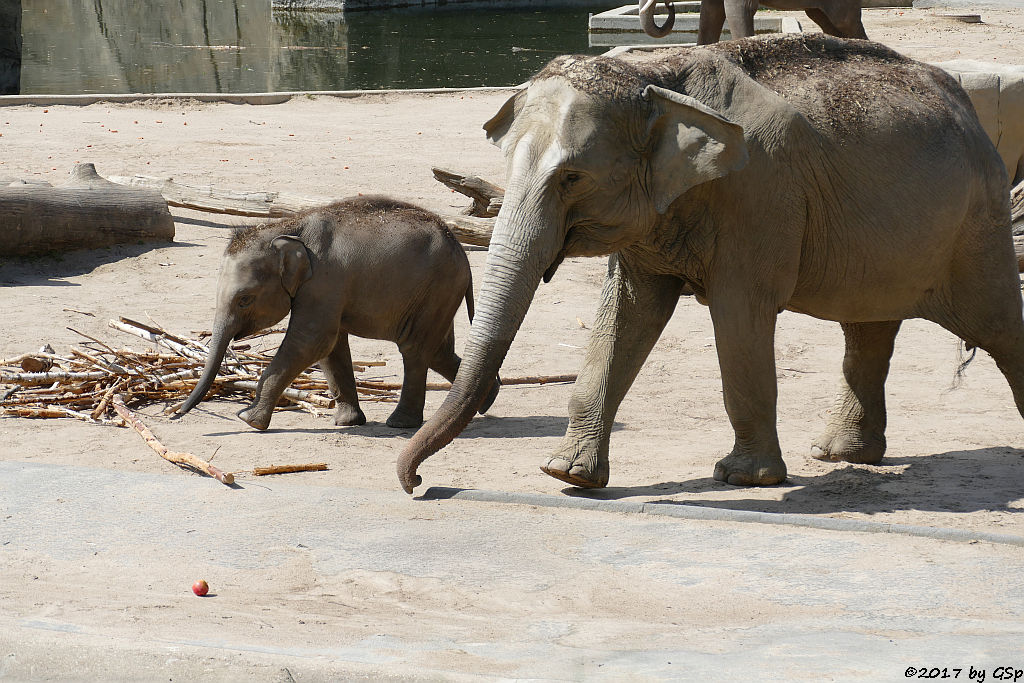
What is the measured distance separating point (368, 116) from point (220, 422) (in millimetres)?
10489

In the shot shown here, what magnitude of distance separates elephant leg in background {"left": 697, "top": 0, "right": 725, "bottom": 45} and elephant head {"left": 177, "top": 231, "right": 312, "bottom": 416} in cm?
711

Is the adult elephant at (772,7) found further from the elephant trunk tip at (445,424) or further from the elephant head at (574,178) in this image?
the elephant trunk tip at (445,424)

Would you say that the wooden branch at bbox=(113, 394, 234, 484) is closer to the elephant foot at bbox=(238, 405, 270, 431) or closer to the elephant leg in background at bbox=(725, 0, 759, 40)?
the elephant foot at bbox=(238, 405, 270, 431)

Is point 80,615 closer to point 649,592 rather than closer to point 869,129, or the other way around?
point 649,592

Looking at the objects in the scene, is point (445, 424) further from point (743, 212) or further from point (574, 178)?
point (743, 212)

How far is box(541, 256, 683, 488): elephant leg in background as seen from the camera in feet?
17.1

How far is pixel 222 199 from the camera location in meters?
11.3

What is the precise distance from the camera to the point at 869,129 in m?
5.11

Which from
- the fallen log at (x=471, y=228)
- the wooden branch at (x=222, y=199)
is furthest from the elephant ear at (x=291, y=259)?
the wooden branch at (x=222, y=199)

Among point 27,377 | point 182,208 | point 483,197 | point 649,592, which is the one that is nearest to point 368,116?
point 182,208

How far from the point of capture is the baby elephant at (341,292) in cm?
643

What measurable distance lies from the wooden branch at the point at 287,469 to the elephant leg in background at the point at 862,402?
2.21 m

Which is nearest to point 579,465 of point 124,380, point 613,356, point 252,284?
point 613,356

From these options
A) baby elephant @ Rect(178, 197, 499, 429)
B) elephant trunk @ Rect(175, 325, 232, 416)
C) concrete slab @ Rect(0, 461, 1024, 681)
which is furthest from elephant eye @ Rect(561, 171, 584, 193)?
elephant trunk @ Rect(175, 325, 232, 416)
